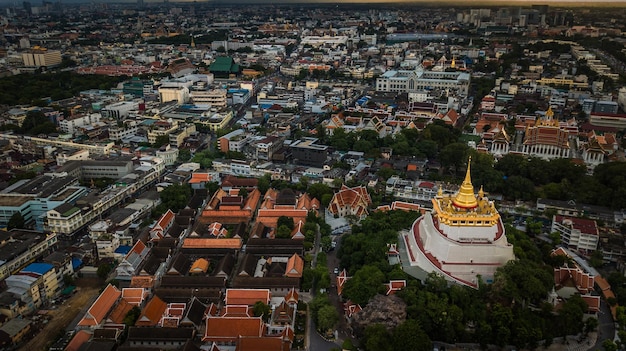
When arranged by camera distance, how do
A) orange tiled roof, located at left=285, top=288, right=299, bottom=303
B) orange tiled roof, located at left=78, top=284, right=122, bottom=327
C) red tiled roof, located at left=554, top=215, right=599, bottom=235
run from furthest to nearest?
red tiled roof, located at left=554, top=215, right=599, bottom=235
orange tiled roof, located at left=285, top=288, right=299, bottom=303
orange tiled roof, located at left=78, top=284, right=122, bottom=327

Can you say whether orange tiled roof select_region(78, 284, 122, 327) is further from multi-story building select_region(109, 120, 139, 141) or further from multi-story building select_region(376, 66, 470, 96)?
multi-story building select_region(376, 66, 470, 96)

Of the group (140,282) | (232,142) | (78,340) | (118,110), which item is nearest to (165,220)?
(140,282)

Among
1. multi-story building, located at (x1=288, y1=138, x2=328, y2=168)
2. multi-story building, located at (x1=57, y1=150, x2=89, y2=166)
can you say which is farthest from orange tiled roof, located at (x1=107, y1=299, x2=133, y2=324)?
multi-story building, located at (x1=57, y1=150, x2=89, y2=166)

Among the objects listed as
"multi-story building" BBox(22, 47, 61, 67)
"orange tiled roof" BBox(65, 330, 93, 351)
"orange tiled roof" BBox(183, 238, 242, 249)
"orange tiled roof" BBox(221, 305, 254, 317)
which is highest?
"multi-story building" BBox(22, 47, 61, 67)

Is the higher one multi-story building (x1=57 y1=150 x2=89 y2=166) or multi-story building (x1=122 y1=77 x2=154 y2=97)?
multi-story building (x1=122 y1=77 x2=154 y2=97)

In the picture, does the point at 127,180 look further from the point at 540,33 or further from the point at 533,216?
the point at 540,33

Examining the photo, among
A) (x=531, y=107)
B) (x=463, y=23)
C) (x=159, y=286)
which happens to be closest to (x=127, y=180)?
(x=159, y=286)

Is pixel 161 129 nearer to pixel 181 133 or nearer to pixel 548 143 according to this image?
pixel 181 133
